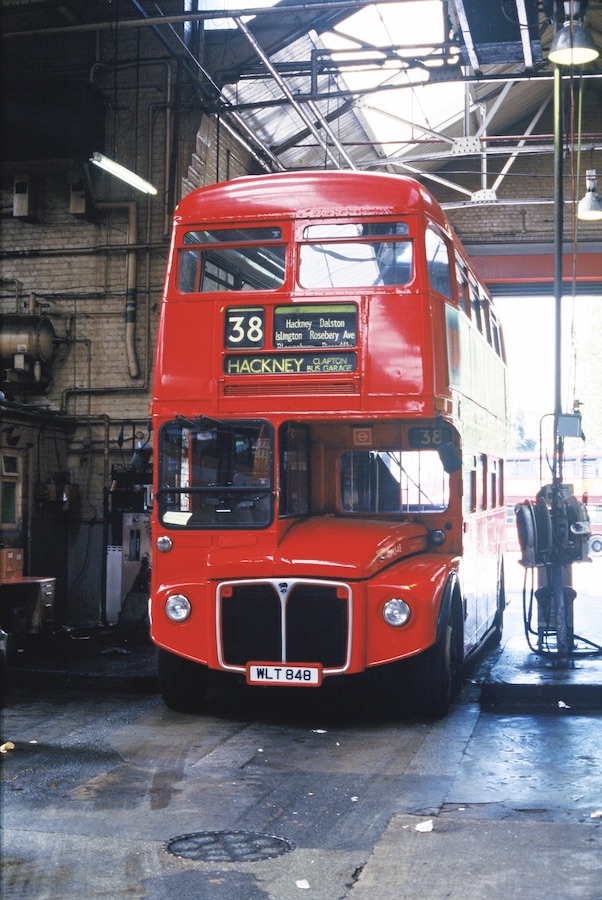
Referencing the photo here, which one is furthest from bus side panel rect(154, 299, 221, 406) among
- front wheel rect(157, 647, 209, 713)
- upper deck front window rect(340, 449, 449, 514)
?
front wheel rect(157, 647, 209, 713)

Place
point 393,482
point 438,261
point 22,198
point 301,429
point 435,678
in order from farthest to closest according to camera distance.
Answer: point 22,198
point 393,482
point 301,429
point 438,261
point 435,678

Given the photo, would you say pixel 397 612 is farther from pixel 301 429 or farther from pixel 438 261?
pixel 438 261

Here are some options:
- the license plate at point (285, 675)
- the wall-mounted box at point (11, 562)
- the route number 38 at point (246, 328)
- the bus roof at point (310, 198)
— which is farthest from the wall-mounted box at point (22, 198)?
the license plate at point (285, 675)

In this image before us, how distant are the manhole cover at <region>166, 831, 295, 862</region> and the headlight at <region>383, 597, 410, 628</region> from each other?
10.4ft

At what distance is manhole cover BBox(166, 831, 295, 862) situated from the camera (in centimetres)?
604

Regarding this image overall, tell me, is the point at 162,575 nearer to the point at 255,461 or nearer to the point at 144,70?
the point at 255,461

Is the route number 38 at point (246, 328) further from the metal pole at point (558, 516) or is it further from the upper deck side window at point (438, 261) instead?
the metal pole at point (558, 516)

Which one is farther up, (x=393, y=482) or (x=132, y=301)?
(x=132, y=301)

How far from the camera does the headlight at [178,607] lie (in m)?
9.85

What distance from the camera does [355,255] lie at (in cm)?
1016

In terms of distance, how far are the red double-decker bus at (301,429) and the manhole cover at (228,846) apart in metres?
3.02

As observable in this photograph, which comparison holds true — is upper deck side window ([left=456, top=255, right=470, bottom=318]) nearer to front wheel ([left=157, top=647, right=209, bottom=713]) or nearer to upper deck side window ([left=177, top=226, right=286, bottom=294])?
upper deck side window ([left=177, top=226, right=286, bottom=294])

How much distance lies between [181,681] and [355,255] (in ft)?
13.0

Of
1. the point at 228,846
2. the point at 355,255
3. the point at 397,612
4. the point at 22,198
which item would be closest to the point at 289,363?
the point at 355,255
